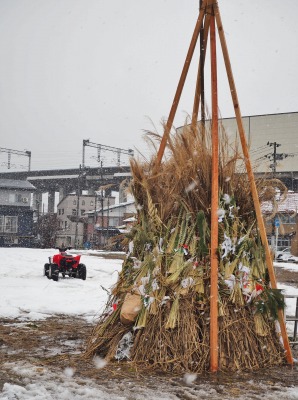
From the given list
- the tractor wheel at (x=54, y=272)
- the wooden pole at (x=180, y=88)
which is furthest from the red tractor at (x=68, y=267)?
the wooden pole at (x=180, y=88)

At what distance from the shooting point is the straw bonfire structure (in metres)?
4.10

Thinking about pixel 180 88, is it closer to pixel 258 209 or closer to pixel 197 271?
pixel 258 209

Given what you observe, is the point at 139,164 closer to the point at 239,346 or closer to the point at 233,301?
the point at 233,301

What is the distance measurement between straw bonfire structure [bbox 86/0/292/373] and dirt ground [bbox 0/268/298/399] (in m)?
0.17

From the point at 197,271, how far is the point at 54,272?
390 inches

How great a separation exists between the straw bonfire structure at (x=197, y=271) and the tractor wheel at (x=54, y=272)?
9.08 m

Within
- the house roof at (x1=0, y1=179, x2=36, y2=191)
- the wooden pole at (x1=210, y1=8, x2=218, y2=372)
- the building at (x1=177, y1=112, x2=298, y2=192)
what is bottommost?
the wooden pole at (x1=210, y1=8, x2=218, y2=372)

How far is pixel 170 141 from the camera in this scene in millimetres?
4824

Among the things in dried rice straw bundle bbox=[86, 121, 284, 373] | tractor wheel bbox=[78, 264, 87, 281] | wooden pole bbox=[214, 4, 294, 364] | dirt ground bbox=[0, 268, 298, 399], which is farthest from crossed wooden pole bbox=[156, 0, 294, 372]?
tractor wheel bbox=[78, 264, 87, 281]

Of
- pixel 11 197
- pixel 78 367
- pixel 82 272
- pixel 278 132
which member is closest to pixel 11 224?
pixel 11 197

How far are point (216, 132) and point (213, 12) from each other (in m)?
1.39

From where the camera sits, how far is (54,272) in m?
13.6

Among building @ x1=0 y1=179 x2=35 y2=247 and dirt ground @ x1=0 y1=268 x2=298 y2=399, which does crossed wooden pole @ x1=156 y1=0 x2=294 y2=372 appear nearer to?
dirt ground @ x1=0 y1=268 x2=298 y2=399

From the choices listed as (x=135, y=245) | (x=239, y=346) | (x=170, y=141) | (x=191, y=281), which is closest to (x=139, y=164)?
(x=170, y=141)
